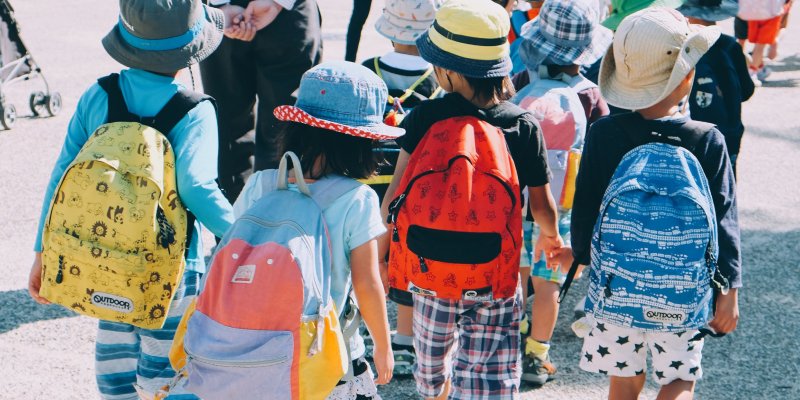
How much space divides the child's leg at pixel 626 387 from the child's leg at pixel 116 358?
162 centimetres

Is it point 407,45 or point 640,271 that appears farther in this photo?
point 407,45

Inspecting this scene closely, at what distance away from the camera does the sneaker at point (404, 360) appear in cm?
398

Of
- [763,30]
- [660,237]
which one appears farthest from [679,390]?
[763,30]

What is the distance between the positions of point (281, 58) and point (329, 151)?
8.01 ft

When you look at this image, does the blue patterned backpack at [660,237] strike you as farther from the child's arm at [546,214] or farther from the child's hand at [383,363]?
the child's hand at [383,363]

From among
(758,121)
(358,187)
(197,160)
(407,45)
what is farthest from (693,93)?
(758,121)

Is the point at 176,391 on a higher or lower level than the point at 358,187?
lower

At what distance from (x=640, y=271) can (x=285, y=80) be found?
8.93 ft

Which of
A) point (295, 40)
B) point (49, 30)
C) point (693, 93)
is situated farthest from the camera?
point (49, 30)

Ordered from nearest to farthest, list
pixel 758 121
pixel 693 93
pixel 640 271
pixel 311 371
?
pixel 311 371 → pixel 640 271 → pixel 693 93 → pixel 758 121

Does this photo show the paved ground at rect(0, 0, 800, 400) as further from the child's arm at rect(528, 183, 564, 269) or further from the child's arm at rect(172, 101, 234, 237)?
the child's arm at rect(172, 101, 234, 237)

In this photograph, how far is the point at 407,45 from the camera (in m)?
4.21

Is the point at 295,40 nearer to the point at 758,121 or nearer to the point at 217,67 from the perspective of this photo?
the point at 217,67

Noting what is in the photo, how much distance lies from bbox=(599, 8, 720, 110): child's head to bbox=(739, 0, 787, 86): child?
7388 millimetres
